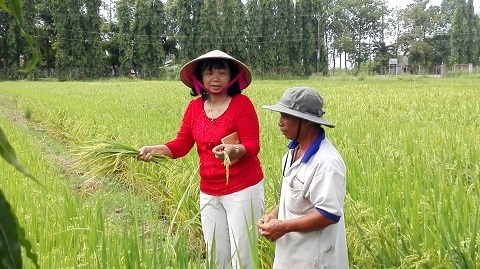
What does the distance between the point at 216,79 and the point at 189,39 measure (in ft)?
122

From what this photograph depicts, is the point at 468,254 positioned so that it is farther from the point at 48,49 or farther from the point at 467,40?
the point at 467,40

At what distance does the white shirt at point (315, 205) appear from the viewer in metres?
1.67

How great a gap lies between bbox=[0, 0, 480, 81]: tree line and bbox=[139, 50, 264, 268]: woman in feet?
102

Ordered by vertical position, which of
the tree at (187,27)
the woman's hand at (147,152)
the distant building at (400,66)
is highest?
the tree at (187,27)

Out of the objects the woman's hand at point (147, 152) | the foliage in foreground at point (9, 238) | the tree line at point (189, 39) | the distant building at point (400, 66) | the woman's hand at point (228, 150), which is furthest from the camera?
the distant building at point (400, 66)

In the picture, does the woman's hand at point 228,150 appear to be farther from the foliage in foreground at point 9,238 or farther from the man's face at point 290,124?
the foliage in foreground at point 9,238

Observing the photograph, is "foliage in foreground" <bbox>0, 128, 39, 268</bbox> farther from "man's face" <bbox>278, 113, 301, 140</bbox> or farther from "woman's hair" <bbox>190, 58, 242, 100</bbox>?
"woman's hair" <bbox>190, 58, 242, 100</bbox>

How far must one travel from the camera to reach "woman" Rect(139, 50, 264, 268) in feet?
7.35

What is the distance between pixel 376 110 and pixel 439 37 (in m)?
41.5

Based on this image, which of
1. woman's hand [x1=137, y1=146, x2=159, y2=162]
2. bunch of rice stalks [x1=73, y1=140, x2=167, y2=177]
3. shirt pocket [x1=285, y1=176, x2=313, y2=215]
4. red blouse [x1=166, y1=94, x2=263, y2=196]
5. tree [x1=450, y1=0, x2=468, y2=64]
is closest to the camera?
shirt pocket [x1=285, y1=176, x2=313, y2=215]

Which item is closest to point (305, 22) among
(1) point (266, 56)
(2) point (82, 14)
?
(1) point (266, 56)

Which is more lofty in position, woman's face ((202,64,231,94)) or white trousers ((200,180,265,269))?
woman's face ((202,64,231,94))

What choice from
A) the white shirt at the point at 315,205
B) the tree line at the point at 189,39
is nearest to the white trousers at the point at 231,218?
the white shirt at the point at 315,205

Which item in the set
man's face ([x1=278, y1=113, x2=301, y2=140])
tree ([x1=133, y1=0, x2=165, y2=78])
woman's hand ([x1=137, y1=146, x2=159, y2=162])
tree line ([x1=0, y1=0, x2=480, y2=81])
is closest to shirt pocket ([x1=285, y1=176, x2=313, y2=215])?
man's face ([x1=278, y1=113, x2=301, y2=140])
